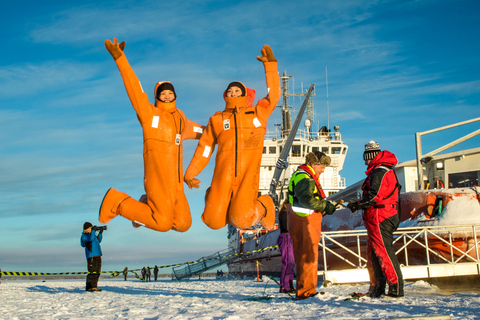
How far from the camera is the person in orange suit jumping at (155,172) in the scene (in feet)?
9.98

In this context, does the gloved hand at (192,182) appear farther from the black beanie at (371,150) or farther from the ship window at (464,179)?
the ship window at (464,179)

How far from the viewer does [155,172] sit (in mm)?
3043

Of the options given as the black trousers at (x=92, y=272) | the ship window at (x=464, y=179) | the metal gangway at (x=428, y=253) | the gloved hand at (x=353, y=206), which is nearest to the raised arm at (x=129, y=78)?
the gloved hand at (x=353, y=206)

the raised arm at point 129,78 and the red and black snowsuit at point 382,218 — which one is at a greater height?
the raised arm at point 129,78

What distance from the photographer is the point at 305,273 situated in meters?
4.84

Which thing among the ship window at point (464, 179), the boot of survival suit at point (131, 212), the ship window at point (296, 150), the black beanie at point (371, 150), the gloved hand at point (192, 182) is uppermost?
the ship window at point (296, 150)

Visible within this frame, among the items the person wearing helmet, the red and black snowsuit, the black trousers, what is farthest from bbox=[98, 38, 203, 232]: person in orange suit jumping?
the black trousers

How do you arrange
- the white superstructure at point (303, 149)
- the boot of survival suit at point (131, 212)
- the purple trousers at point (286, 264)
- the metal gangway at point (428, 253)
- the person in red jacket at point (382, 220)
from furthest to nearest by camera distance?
the white superstructure at point (303, 149), the metal gangway at point (428, 253), the purple trousers at point (286, 264), the person in red jacket at point (382, 220), the boot of survival suit at point (131, 212)

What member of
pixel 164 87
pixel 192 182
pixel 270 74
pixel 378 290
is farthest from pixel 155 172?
pixel 378 290

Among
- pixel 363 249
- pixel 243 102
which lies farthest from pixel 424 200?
pixel 243 102

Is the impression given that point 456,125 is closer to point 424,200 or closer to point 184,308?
point 424,200

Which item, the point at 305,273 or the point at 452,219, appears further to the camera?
the point at 452,219

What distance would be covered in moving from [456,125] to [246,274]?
12.2m

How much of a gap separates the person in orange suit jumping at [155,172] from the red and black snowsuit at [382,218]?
2367mm
